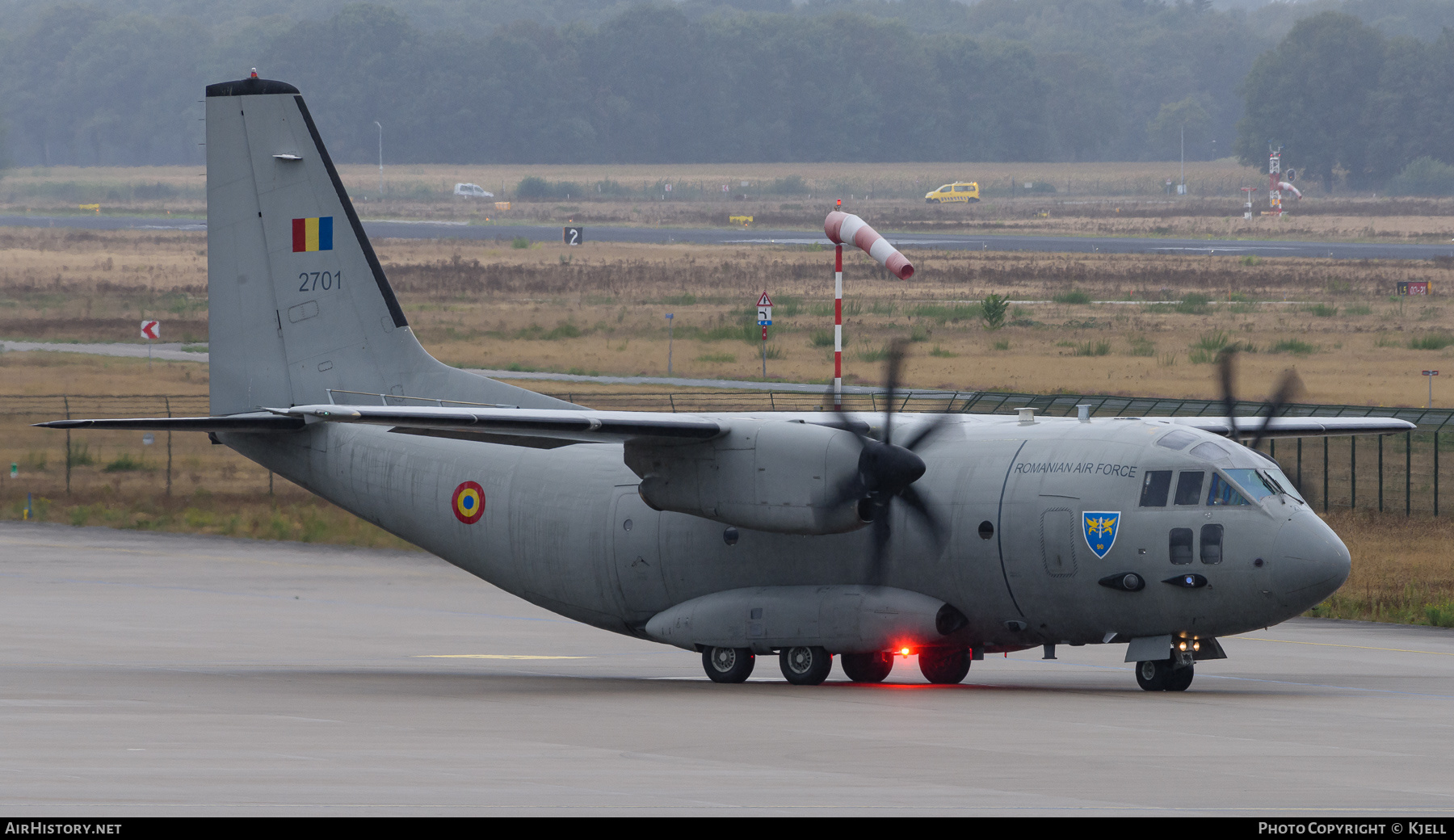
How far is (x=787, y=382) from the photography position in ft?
228

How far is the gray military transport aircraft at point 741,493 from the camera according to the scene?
76.1ft

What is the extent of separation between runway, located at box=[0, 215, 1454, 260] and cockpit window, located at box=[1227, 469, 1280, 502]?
112 m

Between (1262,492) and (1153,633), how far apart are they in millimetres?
2279

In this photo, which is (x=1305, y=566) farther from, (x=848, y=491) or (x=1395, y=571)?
(x=1395, y=571)

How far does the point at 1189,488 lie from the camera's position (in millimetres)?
23141

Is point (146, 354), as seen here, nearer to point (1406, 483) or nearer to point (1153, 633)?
point (1406, 483)

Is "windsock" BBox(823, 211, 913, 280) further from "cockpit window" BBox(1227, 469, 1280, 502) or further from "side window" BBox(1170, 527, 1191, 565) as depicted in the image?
"side window" BBox(1170, 527, 1191, 565)

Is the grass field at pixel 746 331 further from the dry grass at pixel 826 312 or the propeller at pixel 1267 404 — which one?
the propeller at pixel 1267 404

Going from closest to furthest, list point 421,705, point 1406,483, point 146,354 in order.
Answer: point 421,705 → point 1406,483 → point 146,354

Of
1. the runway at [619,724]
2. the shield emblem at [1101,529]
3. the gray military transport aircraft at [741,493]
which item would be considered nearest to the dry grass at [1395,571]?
the runway at [619,724]

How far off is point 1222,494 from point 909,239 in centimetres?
13220

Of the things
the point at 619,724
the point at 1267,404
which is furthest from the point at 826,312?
the point at 619,724

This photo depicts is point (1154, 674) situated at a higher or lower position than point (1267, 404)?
lower
